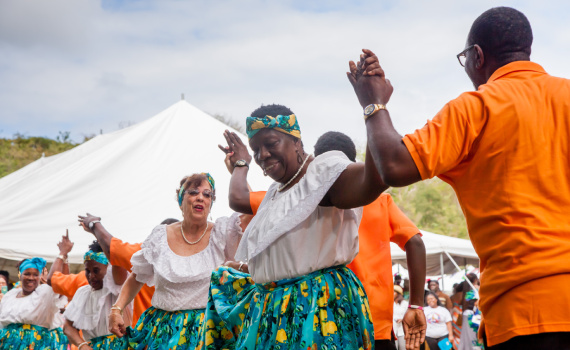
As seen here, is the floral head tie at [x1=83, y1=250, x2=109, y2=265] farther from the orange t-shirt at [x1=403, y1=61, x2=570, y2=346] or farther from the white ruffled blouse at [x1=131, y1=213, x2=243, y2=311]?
the orange t-shirt at [x1=403, y1=61, x2=570, y2=346]

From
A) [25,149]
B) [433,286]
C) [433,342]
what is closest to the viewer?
[433,342]

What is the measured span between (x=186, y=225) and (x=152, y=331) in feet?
2.77

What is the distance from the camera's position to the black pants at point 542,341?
1.85 meters

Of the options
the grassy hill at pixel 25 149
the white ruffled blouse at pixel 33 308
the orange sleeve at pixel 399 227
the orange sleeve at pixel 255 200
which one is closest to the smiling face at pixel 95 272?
the white ruffled blouse at pixel 33 308

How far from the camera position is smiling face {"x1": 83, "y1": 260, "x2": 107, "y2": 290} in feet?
20.8

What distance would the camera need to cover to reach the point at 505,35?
2.22 meters

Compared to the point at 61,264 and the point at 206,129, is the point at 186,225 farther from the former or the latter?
the point at 206,129

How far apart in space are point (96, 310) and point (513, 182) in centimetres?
501

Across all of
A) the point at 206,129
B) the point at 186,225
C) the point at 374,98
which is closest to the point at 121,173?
the point at 206,129

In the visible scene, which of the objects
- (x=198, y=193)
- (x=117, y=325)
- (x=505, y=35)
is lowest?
(x=117, y=325)

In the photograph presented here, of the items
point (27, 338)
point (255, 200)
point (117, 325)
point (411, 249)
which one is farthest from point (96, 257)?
point (411, 249)

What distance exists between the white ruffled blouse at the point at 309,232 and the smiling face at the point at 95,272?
13.0 ft

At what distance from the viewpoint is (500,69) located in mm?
2182

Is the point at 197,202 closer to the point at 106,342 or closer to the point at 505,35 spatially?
the point at 106,342
